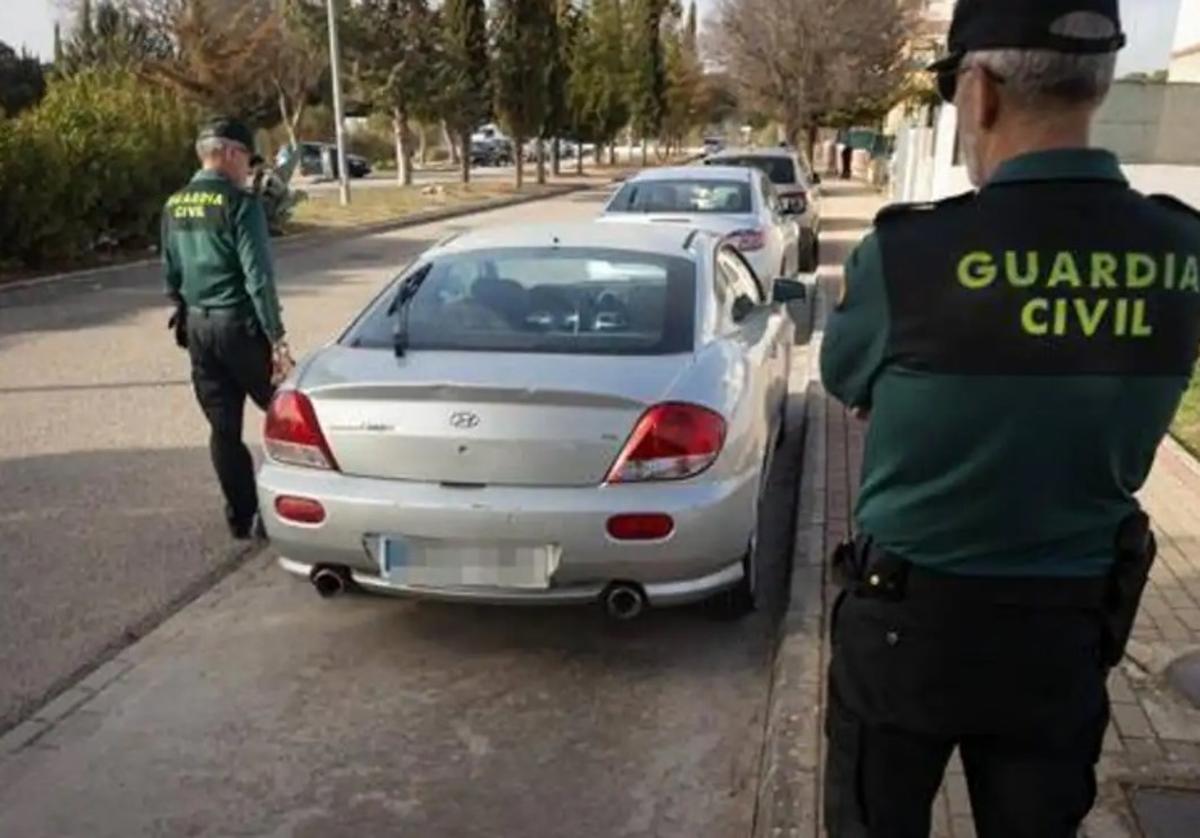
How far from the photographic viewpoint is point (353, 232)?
1998 centimetres

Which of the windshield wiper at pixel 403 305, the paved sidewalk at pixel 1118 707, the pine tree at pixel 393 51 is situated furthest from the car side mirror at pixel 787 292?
the pine tree at pixel 393 51

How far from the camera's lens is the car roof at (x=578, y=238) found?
15.4 ft

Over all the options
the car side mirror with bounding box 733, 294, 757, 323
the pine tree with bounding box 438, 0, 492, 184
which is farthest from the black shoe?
the pine tree with bounding box 438, 0, 492, 184

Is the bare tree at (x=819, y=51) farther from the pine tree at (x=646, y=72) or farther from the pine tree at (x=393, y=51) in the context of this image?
the pine tree at (x=393, y=51)

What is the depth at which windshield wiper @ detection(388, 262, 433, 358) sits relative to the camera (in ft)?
13.2

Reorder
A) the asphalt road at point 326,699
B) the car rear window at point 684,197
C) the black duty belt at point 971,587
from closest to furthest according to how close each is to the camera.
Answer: the black duty belt at point 971,587, the asphalt road at point 326,699, the car rear window at point 684,197

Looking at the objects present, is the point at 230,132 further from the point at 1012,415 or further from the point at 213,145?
the point at 1012,415

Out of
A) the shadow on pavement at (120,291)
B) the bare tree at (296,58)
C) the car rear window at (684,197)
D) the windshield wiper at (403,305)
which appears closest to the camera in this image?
the windshield wiper at (403,305)

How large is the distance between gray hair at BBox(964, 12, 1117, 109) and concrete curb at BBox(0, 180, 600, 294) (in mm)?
12397

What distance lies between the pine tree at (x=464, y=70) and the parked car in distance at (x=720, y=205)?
19193mm

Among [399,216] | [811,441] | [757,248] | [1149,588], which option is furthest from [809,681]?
[399,216]

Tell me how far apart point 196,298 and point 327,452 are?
152cm

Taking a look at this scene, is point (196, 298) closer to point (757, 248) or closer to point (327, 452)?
point (327, 452)

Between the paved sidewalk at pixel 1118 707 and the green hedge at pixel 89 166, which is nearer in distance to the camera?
the paved sidewalk at pixel 1118 707
